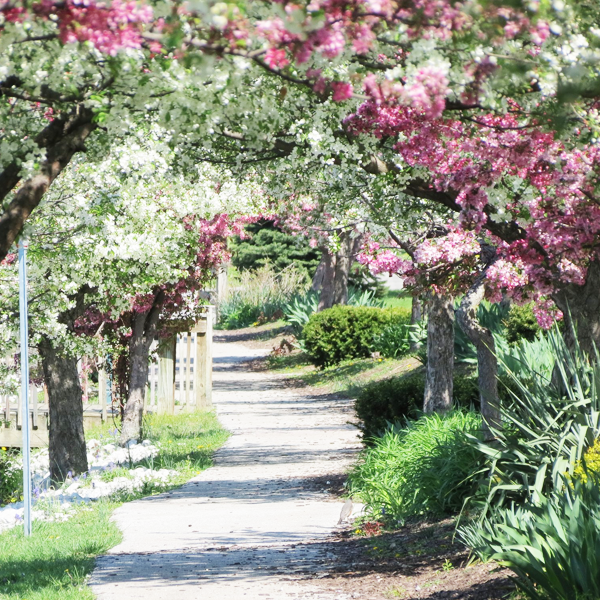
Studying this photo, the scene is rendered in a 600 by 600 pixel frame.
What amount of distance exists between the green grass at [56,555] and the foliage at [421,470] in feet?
7.43

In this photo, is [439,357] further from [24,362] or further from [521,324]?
[521,324]

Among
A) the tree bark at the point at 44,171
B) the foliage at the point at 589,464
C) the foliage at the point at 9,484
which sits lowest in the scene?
the foliage at the point at 9,484

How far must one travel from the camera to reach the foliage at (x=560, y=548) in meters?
4.73

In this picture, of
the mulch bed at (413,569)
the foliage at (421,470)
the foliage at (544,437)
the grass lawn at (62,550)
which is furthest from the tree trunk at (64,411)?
the foliage at (544,437)

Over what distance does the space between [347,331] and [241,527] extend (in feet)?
54.8

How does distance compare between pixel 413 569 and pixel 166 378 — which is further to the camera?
pixel 166 378

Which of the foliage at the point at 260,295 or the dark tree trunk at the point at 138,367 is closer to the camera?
the dark tree trunk at the point at 138,367

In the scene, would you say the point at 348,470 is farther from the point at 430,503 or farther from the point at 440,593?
the point at 440,593

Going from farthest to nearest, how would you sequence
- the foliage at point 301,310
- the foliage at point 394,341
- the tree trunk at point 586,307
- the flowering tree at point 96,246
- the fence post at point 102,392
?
the foliage at point 301,310, the foliage at point 394,341, the fence post at point 102,392, the flowering tree at point 96,246, the tree trunk at point 586,307

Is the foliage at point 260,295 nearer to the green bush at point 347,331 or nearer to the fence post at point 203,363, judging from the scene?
the green bush at point 347,331

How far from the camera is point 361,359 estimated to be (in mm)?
24734

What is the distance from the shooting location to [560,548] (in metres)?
4.95

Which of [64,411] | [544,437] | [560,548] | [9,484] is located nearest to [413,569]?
[544,437]

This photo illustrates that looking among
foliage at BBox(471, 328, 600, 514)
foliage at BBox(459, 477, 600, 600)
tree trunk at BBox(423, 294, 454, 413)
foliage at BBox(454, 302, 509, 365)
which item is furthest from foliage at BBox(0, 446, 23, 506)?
foliage at BBox(459, 477, 600, 600)
